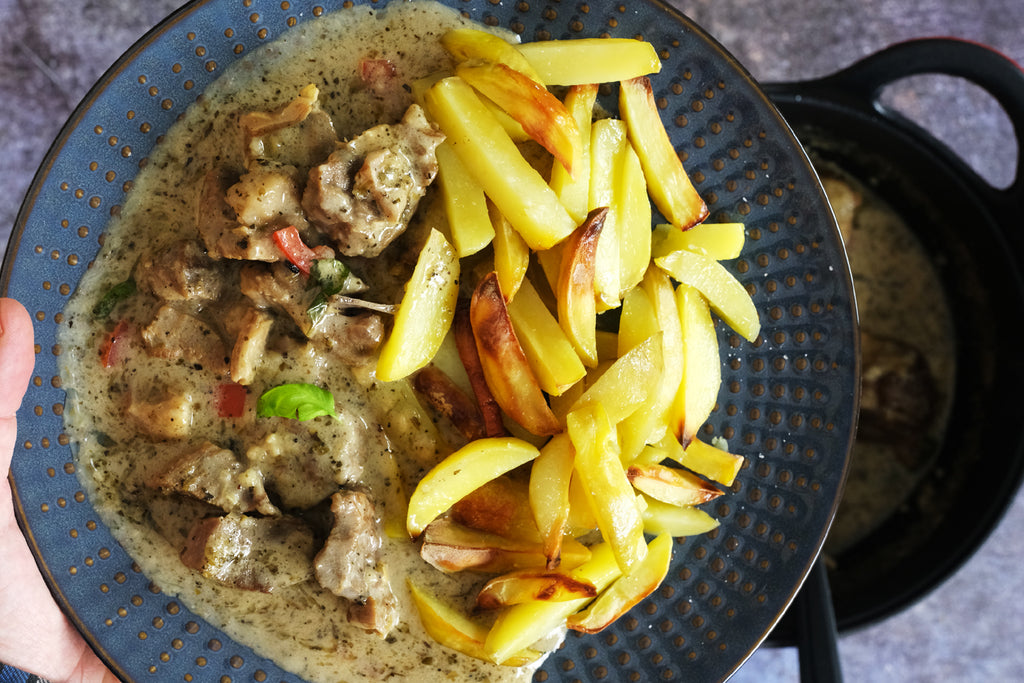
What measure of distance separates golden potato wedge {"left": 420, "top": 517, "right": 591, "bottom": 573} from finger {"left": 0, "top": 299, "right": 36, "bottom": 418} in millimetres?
909

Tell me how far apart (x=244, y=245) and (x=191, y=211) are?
0.71 feet

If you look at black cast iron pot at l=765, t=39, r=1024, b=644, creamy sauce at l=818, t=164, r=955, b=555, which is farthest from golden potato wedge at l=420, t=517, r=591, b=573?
creamy sauce at l=818, t=164, r=955, b=555

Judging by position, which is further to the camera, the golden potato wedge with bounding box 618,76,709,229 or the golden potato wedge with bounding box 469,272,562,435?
the golden potato wedge with bounding box 618,76,709,229

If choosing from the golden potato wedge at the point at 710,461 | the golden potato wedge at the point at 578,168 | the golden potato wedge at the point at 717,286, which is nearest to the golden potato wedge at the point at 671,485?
the golden potato wedge at the point at 710,461

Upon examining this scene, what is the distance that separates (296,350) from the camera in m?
1.79

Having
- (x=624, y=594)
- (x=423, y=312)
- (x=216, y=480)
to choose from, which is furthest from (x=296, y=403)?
(x=624, y=594)

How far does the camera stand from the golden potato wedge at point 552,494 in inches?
66.5

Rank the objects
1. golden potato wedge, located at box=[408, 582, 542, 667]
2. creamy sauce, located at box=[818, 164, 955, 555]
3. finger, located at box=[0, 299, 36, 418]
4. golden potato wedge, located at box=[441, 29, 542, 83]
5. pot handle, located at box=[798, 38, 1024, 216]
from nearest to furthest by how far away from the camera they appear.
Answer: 1. finger, located at box=[0, 299, 36, 418]
2. golden potato wedge, located at box=[441, 29, 542, 83]
3. golden potato wedge, located at box=[408, 582, 542, 667]
4. pot handle, located at box=[798, 38, 1024, 216]
5. creamy sauce, located at box=[818, 164, 955, 555]

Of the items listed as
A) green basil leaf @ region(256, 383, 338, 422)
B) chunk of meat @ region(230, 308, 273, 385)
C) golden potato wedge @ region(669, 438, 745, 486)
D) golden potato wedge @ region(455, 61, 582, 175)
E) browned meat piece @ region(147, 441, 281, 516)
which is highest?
golden potato wedge @ region(455, 61, 582, 175)

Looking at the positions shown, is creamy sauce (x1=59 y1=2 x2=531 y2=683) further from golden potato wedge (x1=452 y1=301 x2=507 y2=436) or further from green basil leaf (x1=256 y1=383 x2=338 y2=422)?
golden potato wedge (x1=452 y1=301 x2=507 y2=436)

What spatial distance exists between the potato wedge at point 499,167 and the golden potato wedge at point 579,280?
0.22ft

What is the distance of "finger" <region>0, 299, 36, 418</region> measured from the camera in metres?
1.58

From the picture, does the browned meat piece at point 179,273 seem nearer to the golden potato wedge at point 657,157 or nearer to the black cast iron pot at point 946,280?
the golden potato wedge at point 657,157

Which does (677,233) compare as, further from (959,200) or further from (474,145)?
(959,200)
